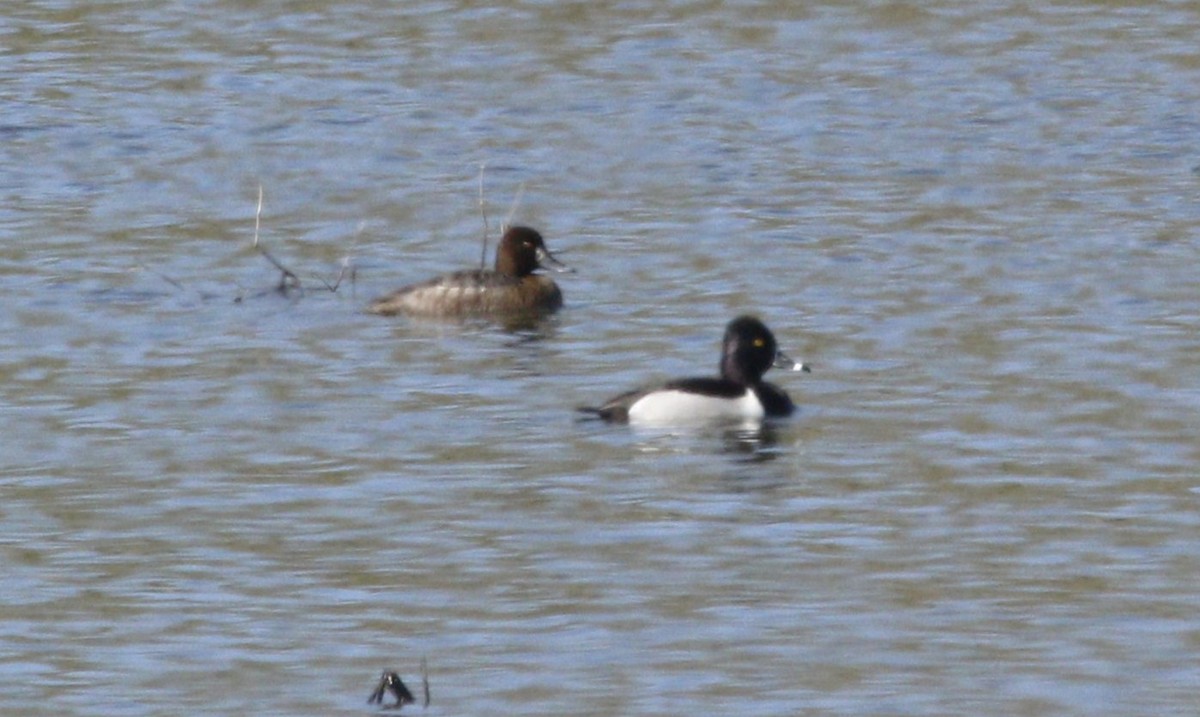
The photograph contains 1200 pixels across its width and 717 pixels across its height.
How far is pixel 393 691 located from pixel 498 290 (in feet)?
33.9

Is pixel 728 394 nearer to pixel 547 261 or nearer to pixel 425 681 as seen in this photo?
pixel 547 261

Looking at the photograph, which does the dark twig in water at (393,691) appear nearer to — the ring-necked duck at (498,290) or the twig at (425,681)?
the twig at (425,681)

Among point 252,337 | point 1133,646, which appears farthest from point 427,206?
point 1133,646

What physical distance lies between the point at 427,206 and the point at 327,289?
3.56m

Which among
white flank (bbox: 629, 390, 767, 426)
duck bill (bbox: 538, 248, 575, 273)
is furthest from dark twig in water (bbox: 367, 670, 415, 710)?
duck bill (bbox: 538, 248, 575, 273)

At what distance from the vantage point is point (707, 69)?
99.2ft

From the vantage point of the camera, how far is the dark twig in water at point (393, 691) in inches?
390

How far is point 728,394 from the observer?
1603 centimetres

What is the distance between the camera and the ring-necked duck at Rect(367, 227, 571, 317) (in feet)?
63.4

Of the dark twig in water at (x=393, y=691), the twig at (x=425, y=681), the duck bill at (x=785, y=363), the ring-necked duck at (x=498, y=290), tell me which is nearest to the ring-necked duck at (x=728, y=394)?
the duck bill at (x=785, y=363)

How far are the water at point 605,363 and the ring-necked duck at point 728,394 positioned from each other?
22 cm

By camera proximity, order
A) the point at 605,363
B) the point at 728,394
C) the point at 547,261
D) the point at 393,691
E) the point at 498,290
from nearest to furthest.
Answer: the point at 393,691
the point at 728,394
the point at 605,363
the point at 498,290
the point at 547,261

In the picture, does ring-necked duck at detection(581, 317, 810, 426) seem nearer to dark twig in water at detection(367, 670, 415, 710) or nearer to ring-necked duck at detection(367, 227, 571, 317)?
ring-necked duck at detection(367, 227, 571, 317)

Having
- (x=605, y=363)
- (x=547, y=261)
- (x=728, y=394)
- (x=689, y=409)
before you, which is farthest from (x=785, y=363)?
(x=547, y=261)
